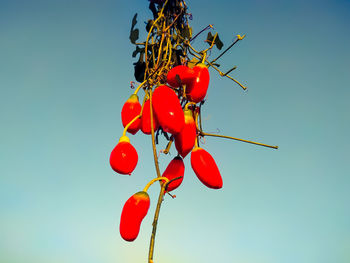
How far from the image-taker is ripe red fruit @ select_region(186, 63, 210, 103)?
1198 mm

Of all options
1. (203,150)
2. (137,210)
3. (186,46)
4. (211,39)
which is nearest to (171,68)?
(186,46)

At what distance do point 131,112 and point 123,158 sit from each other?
0.21m

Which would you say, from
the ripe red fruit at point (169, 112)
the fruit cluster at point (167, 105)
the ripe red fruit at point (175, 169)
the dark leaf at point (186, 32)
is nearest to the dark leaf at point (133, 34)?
the fruit cluster at point (167, 105)

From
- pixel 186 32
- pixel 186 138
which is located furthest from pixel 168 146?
pixel 186 32

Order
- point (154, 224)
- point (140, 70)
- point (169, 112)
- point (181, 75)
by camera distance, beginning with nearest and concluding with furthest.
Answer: point (154, 224)
point (169, 112)
point (181, 75)
point (140, 70)

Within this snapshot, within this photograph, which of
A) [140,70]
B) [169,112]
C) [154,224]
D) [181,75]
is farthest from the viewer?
[140,70]

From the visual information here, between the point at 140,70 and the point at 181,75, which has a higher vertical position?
the point at 140,70

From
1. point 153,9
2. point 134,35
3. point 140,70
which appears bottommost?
point 140,70

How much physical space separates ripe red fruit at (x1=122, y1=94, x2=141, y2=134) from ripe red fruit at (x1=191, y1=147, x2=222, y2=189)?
0.23 meters

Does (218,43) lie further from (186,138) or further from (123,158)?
(123,158)

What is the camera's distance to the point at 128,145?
44.1 inches

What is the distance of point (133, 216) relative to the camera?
3.26 ft

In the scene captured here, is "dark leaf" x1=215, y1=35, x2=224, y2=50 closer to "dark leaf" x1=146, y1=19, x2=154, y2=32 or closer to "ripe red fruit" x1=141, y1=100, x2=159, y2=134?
"dark leaf" x1=146, y1=19, x2=154, y2=32

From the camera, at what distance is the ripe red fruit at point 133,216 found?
99 centimetres
